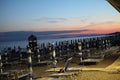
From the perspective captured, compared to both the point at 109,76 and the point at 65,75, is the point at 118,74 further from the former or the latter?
the point at 65,75

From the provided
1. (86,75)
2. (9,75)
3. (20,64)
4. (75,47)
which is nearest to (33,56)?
(20,64)

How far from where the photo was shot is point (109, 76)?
13.2m

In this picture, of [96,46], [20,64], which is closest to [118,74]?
[20,64]

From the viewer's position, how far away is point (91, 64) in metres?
18.3

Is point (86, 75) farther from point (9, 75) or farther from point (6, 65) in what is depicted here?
point (6, 65)

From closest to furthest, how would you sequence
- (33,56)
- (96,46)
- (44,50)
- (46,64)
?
(46,64)
(33,56)
(44,50)
(96,46)

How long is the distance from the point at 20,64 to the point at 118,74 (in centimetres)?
1007


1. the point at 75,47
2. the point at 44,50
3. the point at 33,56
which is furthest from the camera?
the point at 75,47

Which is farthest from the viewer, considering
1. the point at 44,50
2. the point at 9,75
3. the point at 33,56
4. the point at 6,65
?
the point at 44,50

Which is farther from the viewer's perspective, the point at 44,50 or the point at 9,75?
the point at 44,50

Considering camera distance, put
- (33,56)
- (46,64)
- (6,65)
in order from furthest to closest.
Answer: (33,56) → (6,65) → (46,64)

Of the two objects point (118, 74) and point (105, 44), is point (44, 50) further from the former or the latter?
point (118, 74)

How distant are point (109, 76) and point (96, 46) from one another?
2132cm

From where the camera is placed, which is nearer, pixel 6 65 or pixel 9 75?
pixel 9 75
